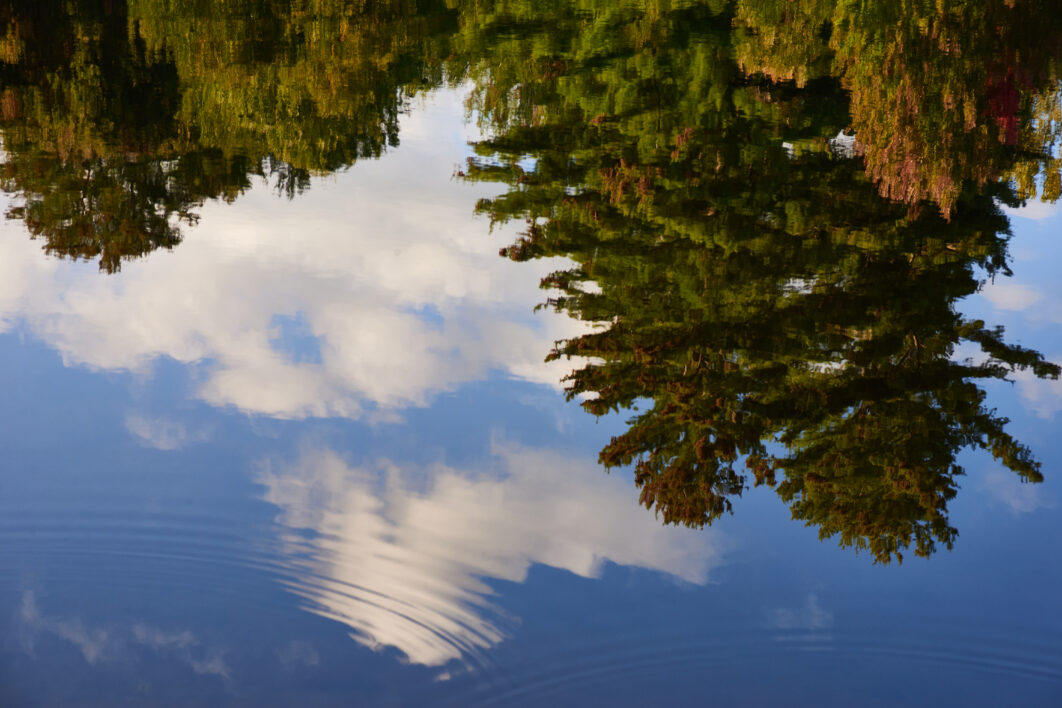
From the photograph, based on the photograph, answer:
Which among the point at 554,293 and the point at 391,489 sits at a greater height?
the point at 554,293

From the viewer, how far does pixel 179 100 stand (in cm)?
1224

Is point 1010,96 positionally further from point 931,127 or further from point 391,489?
point 391,489

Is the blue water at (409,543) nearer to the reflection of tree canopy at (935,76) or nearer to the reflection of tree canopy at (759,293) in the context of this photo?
the reflection of tree canopy at (759,293)

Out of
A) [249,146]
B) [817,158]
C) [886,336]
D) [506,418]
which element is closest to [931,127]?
[817,158]

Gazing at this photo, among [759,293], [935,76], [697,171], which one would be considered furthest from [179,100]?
[935,76]

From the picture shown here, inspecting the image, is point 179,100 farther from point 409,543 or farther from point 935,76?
point 409,543

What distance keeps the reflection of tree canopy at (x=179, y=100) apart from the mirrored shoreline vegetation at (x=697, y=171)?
0.15ft

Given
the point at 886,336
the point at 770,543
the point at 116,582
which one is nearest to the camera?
the point at 116,582

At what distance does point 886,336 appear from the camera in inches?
268

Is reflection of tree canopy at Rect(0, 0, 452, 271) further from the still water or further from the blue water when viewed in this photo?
the blue water

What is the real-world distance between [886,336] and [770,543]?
7.47 ft

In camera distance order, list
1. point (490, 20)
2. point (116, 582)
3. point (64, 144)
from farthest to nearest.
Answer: point (490, 20) → point (64, 144) → point (116, 582)

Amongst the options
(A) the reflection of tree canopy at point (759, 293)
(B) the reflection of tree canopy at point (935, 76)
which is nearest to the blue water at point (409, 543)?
(A) the reflection of tree canopy at point (759, 293)

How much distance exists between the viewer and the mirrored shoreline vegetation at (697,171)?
19.6 ft
